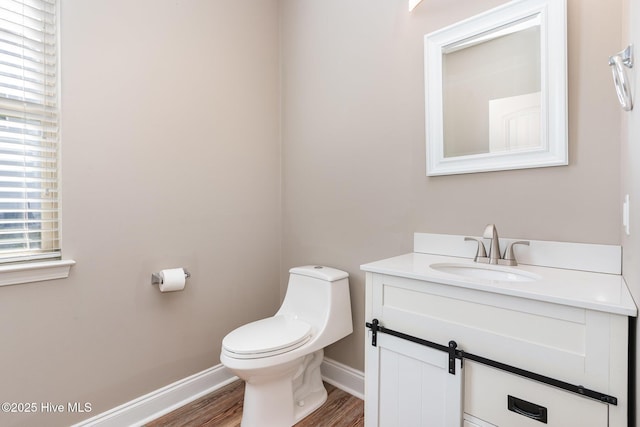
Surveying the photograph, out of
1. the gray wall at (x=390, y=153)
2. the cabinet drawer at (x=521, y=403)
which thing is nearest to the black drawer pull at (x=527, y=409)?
the cabinet drawer at (x=521, y=403)

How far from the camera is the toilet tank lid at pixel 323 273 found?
1.80 m

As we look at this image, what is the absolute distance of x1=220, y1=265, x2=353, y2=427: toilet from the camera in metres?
1.44

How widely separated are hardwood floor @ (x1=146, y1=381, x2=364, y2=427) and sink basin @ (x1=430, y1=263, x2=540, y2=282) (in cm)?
93

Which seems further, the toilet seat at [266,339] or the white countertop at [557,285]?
the toilet seat at [266,339]

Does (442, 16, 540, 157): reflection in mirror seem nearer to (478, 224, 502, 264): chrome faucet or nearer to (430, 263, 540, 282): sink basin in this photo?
(478, 224, 502, 264): chrome faucet

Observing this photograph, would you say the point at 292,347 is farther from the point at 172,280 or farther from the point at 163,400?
the point at 163,400

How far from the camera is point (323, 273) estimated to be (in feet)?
6.03

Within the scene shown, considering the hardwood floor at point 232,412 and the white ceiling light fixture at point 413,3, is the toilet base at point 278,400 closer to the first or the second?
the hardwood floor at point 232,412

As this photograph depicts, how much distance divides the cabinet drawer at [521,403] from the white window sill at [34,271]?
165 centimetres

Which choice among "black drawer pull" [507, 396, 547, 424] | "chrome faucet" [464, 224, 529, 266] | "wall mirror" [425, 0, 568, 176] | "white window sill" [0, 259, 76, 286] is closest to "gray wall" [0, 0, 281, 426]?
"white window sill" [0, 259, 76, 286]

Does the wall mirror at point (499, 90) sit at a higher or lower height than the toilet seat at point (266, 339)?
higher

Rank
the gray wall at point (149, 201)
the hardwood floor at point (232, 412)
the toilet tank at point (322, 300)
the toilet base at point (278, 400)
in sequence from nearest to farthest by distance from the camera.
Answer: the gray wall at point (149, 201) < the toilet base at point (278, 400) < the hardwood floor at point (232, 412) < the toilet tank at point (322, 300)

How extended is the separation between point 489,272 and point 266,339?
1.03m

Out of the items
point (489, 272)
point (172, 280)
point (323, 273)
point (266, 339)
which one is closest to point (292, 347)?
point (266, 339)
